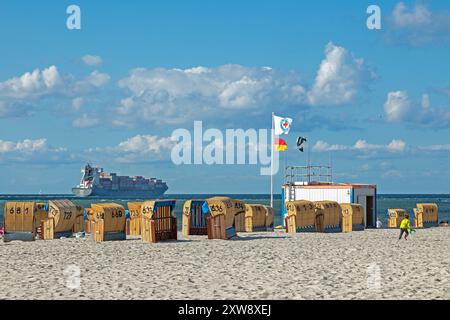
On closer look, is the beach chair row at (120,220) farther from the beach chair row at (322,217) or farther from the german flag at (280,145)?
the german flag at (280,145)

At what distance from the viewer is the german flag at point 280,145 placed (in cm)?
4950

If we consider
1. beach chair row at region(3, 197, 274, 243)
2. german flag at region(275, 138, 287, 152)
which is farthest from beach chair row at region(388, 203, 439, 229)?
beach chair row at region(3, 197, 274, 243)

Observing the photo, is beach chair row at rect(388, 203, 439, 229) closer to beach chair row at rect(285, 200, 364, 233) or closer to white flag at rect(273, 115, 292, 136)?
beach chair row at rect(285, 200, 364, 233)

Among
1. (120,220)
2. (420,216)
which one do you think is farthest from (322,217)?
(420,216)

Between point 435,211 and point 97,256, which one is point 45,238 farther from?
point 435,211

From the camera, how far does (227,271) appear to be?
19.3 m

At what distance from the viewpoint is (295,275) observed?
18.4m

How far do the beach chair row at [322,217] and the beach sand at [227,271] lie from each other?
9.92 m

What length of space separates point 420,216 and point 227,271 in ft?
118

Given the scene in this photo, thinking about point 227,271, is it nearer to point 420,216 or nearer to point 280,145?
point 280,145

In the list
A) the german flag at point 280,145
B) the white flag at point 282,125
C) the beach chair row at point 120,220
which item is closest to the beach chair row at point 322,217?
the beach chair row at point 120,220

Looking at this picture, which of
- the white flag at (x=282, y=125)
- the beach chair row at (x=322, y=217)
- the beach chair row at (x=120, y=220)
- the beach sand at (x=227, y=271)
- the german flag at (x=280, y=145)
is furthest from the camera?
the white flag at (x=282, y=125)
